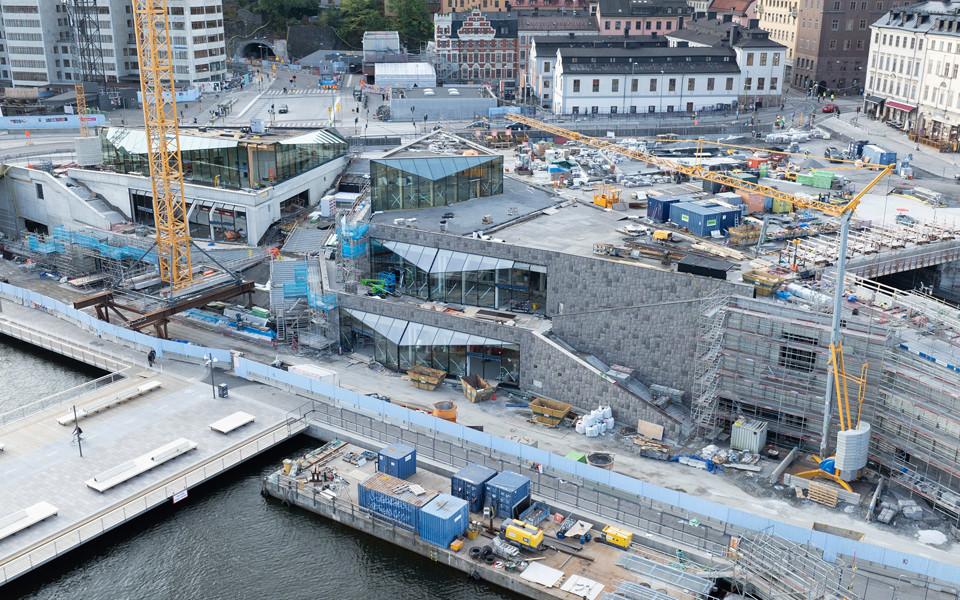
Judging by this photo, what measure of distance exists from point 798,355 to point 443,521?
27572mm

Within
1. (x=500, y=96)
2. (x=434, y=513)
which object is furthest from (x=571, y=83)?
(x=434, y=513)

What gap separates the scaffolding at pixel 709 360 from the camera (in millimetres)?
63438

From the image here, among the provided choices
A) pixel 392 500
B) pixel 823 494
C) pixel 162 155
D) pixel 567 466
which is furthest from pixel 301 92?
pixel 823 494

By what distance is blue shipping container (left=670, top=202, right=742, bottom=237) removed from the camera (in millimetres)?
78062

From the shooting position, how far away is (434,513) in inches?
2014

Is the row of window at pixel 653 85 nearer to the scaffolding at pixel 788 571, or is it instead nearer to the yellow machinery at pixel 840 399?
the yellow machinery at pixel 840 399

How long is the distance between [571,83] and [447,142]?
5585 cm

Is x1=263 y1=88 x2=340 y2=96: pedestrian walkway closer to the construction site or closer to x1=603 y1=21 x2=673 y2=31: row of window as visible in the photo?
x1=603 y1=21 x2=673 y2=31: row of window

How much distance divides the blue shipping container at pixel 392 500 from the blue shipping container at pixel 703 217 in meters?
36.9

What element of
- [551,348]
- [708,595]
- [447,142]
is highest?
[447,142]

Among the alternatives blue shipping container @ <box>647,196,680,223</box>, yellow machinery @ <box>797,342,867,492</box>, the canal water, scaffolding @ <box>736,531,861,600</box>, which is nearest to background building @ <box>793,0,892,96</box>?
blue shipping container @ <box>647,196,680,223</box>

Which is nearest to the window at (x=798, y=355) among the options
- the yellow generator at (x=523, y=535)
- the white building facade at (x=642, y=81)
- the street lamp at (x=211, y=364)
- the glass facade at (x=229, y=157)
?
the yellow generator at (x=523, y=535)

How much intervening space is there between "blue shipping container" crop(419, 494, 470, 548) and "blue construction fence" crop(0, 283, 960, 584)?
710 cm

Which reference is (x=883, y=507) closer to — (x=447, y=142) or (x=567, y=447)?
(x=567, y=447)
